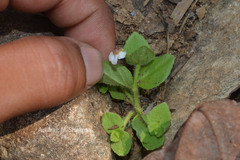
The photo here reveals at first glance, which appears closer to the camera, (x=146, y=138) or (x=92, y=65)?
(x=92, y=65)

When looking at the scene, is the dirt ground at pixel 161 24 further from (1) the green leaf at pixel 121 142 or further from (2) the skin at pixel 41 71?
(2) the skin at pixel 41 71

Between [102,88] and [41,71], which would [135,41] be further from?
[41,71]

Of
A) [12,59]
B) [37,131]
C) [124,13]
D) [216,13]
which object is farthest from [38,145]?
[216,13]

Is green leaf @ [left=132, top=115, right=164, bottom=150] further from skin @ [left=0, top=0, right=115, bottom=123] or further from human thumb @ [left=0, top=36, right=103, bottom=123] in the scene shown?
human thumb @ [left=0, top=36, right=103, bottom=123]

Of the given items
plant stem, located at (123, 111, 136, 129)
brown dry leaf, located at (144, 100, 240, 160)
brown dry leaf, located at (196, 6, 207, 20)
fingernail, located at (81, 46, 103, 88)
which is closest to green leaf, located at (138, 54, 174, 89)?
plant stem, located at (123, 111, 136, 129)

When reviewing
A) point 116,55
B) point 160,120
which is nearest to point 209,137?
point 160,120

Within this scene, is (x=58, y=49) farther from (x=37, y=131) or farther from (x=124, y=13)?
(x=124, y=13)

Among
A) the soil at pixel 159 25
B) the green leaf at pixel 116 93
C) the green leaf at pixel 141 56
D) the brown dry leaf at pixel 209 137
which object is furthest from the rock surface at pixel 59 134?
the brown dry leaf at pixel 209 137
